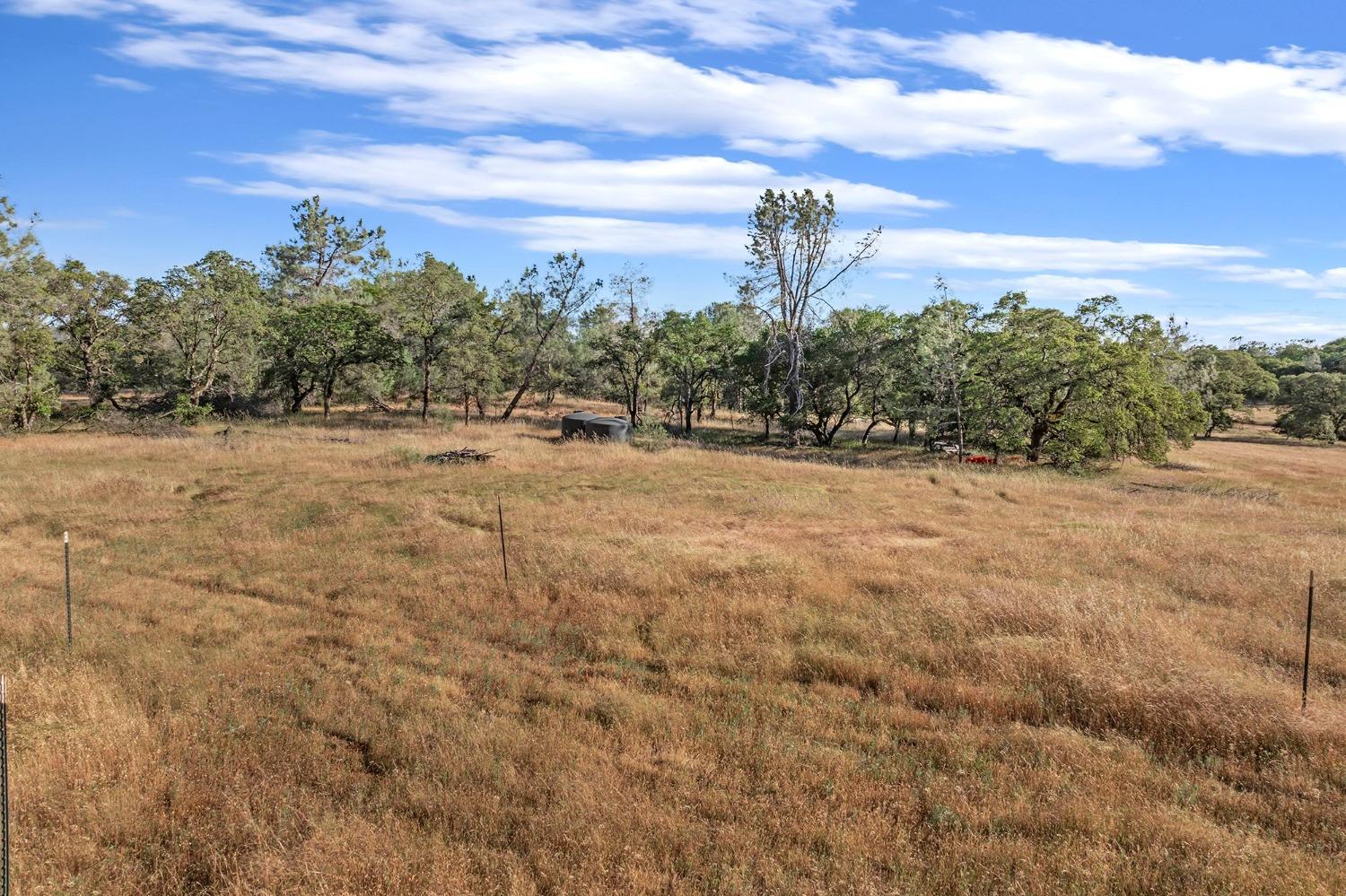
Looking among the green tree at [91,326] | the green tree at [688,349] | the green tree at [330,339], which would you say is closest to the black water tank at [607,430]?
the green tree at [688,349]

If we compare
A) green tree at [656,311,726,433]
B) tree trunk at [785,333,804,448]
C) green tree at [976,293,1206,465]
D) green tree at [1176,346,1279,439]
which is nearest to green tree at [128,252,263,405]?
green tree at [656,311,726,433]

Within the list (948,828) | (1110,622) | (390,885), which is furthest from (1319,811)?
(390,885)

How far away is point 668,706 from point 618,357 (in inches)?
1675

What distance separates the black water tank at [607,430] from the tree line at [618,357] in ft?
32.5

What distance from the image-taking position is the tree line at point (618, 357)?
3606 centimetres

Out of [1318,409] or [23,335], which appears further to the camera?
[1318,409]

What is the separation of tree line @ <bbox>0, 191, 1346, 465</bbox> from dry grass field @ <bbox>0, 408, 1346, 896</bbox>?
18359mm

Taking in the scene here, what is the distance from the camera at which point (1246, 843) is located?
6234mm

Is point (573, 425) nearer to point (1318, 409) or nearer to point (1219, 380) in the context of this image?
point (1219, 380)

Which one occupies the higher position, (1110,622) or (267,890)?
(1110,622)

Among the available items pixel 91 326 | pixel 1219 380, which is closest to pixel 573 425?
pixel 91 326

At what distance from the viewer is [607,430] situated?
40312 mm

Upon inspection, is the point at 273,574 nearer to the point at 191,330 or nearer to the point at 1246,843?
the point at 1246,843

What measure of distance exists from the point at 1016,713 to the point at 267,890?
846 cm
